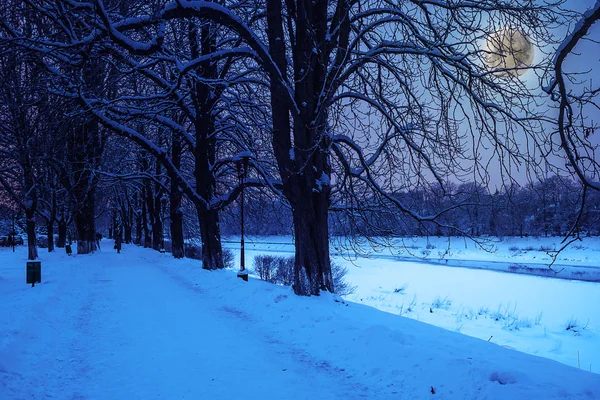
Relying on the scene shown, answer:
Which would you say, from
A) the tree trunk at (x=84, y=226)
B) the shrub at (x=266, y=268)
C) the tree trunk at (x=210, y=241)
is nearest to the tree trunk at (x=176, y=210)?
the shrub at (x=266, y=268)

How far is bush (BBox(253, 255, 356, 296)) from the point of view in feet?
69.5

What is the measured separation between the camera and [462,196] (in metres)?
8.98

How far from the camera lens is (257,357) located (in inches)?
221

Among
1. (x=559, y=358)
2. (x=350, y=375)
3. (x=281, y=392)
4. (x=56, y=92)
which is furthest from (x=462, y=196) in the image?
(x=56, y=92)

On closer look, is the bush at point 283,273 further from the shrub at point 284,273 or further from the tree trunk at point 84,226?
the tree trunk at point 84,226

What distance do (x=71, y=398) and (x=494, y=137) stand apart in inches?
282

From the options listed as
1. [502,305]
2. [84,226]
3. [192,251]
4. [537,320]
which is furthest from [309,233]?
[192,251]

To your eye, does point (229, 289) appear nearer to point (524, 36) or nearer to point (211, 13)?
point (211, 13)

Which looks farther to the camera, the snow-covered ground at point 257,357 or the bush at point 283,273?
the bush at point 283,273

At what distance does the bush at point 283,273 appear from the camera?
21.2m

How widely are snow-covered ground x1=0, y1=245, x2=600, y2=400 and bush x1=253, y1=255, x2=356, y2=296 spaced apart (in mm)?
12635

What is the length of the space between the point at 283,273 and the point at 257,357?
59.1 ft

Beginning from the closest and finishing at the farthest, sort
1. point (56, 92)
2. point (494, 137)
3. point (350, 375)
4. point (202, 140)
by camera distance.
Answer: point (350, 375)
point (494, 137)
point (56, 92)
point (202, 140)

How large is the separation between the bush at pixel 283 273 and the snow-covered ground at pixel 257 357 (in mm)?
12635
